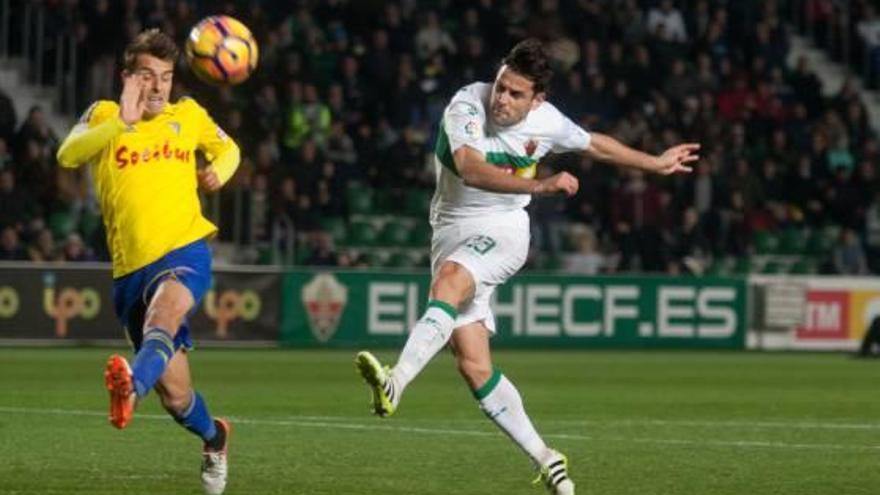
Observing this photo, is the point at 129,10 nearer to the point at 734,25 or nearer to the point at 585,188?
the point at 585,188

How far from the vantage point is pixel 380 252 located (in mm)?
27969

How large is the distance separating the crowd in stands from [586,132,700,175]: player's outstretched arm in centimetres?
1520

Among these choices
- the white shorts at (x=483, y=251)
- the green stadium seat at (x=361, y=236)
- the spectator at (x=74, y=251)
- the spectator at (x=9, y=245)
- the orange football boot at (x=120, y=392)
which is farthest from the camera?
the green stadium seat at (x=361, y=236)

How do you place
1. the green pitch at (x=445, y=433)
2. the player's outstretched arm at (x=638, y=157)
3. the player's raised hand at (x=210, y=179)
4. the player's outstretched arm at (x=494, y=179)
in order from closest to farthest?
the player's outstretched arm at (x=494, y=179), the player's raised hand at (x=210, y=179), the player's outstretched arm at (x=638, y=157), the green pitch at (x=445, y=433)

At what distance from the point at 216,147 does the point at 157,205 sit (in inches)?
21.5

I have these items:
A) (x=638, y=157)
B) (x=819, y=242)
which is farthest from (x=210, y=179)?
(x=819, y=242)

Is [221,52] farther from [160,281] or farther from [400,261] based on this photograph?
[400,261]

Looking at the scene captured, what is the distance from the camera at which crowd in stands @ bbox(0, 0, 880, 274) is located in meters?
27.0

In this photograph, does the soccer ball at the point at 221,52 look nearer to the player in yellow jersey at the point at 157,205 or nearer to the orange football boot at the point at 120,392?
the player in yellow jersey at the point at 157,205

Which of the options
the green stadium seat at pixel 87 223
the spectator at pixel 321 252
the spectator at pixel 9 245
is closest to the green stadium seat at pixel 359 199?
the spectator at pixel 321 252

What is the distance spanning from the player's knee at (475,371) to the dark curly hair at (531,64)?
1304 millimetres

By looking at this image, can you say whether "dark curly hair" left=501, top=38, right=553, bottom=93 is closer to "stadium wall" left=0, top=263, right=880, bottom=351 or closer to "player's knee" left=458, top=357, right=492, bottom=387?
"player's knee" left=458, top=357, right=492, bottom=387

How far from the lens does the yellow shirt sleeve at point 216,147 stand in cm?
1033

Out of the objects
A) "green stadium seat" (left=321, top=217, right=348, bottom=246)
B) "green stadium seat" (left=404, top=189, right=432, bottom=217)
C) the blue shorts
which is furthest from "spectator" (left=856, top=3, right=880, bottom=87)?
the blue shorts
